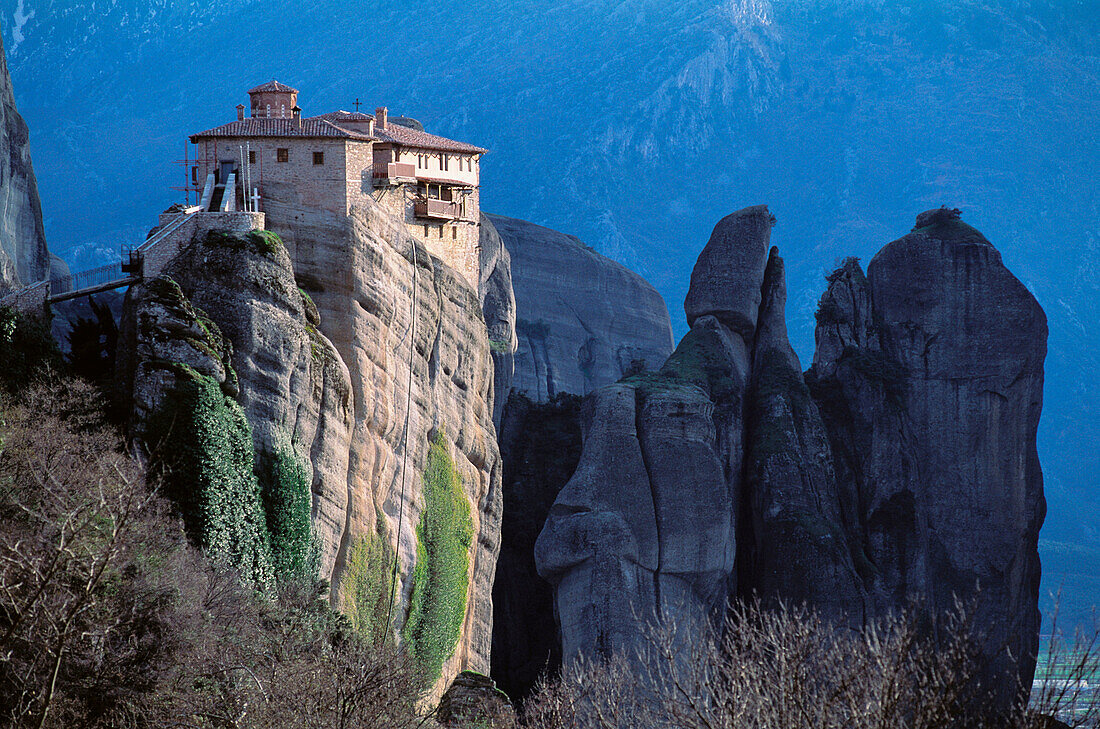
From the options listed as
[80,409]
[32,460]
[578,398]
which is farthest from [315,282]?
[578,398]

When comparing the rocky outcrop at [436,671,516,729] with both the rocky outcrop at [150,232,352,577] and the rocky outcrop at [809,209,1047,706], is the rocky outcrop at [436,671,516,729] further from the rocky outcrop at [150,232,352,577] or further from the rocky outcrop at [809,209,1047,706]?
the rocky outcrop at [809,209,1047,706]

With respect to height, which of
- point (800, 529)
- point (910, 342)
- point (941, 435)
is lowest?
point (800, 529)

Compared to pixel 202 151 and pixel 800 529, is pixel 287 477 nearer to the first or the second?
pixel 202 151

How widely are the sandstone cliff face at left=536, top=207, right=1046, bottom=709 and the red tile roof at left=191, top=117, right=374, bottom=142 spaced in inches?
871

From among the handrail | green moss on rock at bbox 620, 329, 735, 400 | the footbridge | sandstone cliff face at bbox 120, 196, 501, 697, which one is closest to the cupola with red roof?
sandstone cliff face at bbox 120, 196, 501, 697

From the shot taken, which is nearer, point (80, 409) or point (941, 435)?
point (80, 409)

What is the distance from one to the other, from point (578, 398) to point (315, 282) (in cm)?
3600

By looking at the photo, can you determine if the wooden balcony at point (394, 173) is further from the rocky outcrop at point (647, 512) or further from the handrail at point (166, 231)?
the rocky outcrop at point (647, 512)

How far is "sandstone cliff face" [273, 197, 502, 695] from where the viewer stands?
4900cm

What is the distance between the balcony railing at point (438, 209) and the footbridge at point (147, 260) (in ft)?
37.9

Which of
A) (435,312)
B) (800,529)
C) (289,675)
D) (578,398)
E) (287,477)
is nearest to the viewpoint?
(289,675)

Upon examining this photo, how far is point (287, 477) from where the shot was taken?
1711 inches

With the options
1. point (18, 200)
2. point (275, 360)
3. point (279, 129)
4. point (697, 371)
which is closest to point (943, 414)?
point (697, 371)

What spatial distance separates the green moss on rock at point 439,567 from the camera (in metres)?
52.4
